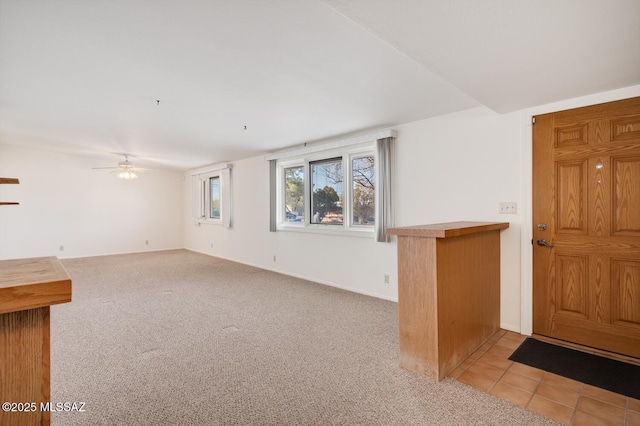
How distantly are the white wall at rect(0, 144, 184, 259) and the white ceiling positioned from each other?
12.0 ft

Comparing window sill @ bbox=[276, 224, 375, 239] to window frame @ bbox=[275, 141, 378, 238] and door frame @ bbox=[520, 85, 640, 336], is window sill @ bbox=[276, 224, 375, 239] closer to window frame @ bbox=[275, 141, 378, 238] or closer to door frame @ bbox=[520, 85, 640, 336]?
window frame @ bbox=[275, 141, 378, 238]

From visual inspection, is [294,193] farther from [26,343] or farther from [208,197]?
[26,343]

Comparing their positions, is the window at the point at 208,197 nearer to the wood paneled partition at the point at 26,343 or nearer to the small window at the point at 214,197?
the small window at the point at 214,197

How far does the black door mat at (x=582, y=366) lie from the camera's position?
6.86 ft

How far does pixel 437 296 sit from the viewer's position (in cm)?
215

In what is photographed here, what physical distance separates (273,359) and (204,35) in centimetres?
250

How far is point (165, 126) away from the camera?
4438 millimetres

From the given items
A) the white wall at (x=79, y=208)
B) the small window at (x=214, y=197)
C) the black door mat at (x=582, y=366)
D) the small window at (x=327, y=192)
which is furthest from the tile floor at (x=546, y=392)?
the white wall at (x=79, y=208)

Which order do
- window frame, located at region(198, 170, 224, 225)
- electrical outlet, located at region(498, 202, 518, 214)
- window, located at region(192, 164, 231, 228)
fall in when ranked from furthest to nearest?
window frame, located at region(198, 170, 224, 225) < window, located at region(192, 164, 231, 228) < electrical outlet, located at region(498, 202, 518, 214)

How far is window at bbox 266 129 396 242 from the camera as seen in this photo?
13.3ft

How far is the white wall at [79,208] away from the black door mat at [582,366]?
888cm

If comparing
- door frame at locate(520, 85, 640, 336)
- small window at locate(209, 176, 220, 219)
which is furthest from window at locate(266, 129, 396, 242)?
small window at locate(209, 176, 220, 219)

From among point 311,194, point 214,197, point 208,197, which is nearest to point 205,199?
point 208,197

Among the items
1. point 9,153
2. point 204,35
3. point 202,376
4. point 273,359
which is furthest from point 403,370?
point 9,153
